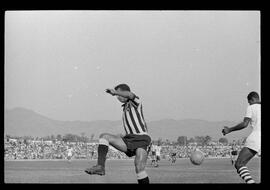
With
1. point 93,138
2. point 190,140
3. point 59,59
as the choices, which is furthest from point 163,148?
point 59,59

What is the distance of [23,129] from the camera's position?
34.9 feet

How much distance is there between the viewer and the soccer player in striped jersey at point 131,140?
940cm

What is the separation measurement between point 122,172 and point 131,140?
4.46ft

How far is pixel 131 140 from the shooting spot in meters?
9.47

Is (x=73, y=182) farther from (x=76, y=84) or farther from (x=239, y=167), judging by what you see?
(x=239, y=167)

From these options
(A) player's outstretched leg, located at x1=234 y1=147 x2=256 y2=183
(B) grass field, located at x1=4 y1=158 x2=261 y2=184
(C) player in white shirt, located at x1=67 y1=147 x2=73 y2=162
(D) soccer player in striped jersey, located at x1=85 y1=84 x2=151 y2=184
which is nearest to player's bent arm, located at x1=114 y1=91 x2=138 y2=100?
(D) soccer player in striped jersey, located at x1=85 y1=84 x2=151 y2=184

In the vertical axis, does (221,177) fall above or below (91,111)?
below

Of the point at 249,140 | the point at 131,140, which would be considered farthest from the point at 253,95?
the point at 131,140

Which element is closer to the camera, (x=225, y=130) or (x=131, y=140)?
(x=131, y=140)

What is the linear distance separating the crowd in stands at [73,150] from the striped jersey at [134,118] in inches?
50.2

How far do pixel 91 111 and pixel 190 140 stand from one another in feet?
5.52

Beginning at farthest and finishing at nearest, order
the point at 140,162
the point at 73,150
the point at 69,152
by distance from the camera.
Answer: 1. the point at 73,150
2. the point at 69,152
3. the point at 140,162

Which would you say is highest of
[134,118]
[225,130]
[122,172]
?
[134,118]

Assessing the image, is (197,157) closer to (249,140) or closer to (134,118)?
(249,140)
